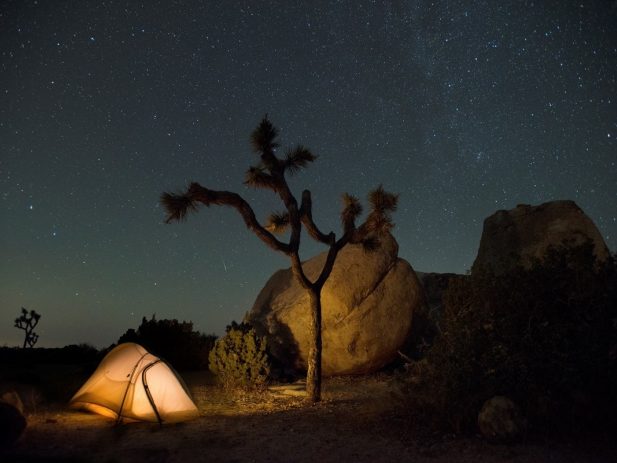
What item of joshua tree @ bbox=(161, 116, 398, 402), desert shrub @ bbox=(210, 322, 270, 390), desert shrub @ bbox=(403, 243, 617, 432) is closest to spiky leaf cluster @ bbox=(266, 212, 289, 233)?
joshua tree @ bbox=(161, 116, 398, 402)

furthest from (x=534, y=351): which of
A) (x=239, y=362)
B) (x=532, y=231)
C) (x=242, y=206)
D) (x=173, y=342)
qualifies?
(x=173, y=342)

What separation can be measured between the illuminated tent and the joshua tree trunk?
2.61 meters

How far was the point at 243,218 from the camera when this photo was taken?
1071cm

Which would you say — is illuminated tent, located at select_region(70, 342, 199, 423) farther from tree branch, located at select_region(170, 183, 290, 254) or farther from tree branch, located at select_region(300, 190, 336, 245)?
tree branch, located at select_region(300, 190, 336, 245)

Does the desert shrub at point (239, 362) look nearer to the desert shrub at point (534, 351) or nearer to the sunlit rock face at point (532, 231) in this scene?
the desert shrub at point (534, 351)

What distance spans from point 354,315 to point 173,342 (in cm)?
579

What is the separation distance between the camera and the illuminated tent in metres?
8.49

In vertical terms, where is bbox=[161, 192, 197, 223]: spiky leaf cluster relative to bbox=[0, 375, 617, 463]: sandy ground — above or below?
above

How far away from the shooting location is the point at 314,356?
34.7ft

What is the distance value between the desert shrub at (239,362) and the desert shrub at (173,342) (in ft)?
11.5

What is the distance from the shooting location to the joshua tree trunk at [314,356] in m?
10.3

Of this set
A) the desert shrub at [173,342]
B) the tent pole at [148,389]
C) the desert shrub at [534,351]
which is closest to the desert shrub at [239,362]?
the tent pole at [148,389]

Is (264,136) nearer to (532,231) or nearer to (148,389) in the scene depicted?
(148,389)

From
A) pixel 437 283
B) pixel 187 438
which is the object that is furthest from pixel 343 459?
pixel 437 283
